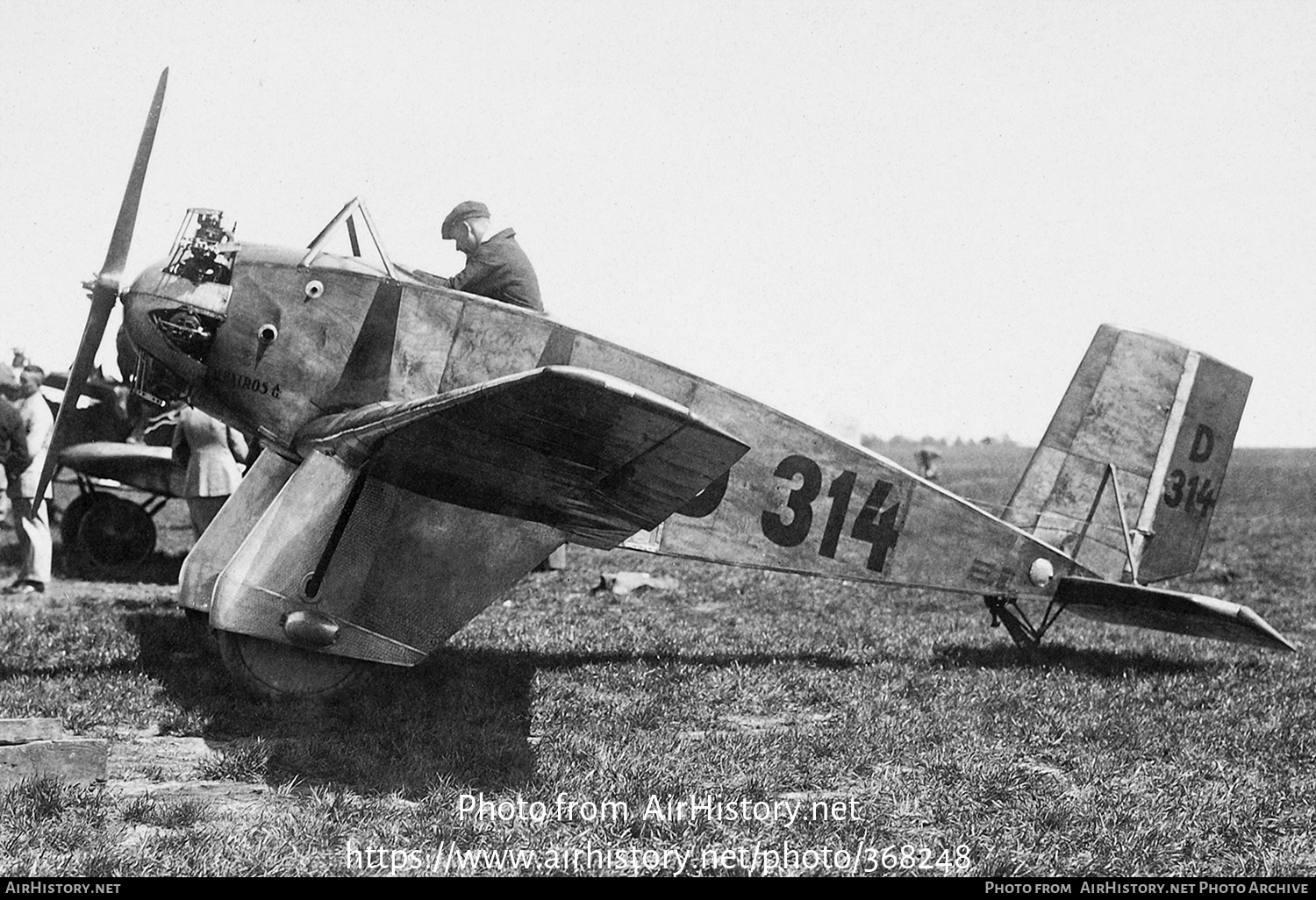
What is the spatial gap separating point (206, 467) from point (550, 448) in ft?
17.8

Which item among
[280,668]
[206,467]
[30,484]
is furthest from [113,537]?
[280,668]

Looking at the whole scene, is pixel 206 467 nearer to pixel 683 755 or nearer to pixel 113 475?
pixel 113 475

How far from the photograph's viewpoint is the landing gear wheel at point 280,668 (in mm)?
5051

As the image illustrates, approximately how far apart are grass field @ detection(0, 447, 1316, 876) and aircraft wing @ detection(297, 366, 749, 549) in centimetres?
115

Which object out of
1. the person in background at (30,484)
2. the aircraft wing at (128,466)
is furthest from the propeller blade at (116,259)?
the aircraft wing at (128,466)

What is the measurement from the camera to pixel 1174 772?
4605 millimetres

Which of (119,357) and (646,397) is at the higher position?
(646,397)

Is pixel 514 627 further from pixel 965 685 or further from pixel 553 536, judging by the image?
pixel 965 685

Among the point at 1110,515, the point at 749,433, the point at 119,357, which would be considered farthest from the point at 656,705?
the point at 119,357

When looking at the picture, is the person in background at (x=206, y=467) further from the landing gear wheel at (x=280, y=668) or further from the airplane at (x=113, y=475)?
the landing gear wheel at (x=280, y=668)

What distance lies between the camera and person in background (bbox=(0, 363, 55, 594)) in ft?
27.9

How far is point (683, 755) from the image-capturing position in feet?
15.3

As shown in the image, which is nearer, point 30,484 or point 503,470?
point 503,470
